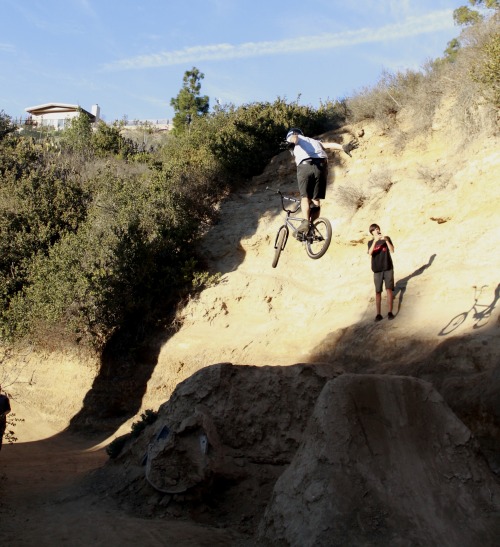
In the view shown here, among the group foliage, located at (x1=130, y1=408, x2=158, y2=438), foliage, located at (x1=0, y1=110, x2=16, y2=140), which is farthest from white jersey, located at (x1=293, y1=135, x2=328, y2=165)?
foliage, located at (x1=0, y1=110, x2=16, y2=140)

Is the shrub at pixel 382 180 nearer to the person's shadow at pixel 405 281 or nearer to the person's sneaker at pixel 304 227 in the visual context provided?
the person's shadow at pixel 405 281

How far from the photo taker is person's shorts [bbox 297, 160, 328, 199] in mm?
10805

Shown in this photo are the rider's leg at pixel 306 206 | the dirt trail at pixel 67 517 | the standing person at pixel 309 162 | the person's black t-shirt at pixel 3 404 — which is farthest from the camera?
the rider's leg at pixel 306 206

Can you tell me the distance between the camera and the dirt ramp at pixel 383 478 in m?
5.36

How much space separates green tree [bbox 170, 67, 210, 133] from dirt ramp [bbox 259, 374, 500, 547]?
99.5 ft

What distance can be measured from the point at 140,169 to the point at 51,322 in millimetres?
9629

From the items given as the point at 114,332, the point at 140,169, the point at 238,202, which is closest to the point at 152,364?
the point at 114,332

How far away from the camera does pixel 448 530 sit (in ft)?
17.6

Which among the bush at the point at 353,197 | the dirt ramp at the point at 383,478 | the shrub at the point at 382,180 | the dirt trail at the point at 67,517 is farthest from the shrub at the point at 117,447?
the shrub at the point at 382,180

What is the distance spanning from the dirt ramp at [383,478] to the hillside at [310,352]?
3 centimetres

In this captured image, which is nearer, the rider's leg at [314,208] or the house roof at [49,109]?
the rider's leg at [314,208]

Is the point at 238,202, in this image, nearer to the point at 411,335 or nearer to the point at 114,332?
the point at 114,332

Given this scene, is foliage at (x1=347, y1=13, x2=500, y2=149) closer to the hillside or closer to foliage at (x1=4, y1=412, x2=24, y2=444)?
the hillside

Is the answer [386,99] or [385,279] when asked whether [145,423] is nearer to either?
[385,279]
